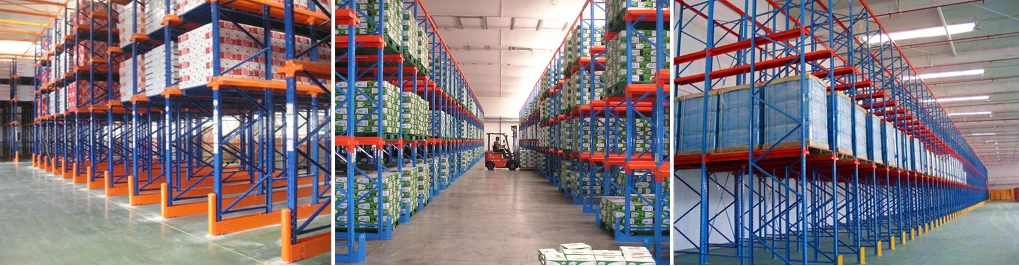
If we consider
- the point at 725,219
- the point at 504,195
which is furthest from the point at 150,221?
the point at 725,219

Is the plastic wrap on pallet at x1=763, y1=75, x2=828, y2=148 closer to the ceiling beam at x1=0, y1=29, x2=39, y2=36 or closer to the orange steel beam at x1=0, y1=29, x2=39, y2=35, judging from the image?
the orange steel beam at x1=0, y1=29, x2=39, y2=35

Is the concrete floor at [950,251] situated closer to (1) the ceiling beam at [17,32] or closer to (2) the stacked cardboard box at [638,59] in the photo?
(2) the stacked cardboard box at [638,59]

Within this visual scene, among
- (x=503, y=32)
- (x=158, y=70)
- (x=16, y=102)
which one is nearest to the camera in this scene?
(x=158, y=70)

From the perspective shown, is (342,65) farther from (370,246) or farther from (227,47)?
(370,246)

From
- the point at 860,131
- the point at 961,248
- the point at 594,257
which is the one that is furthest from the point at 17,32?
the point at 961,248

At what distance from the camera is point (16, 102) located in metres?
25.3

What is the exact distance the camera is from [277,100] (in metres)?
10.5

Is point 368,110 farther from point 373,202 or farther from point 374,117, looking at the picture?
point 373,202

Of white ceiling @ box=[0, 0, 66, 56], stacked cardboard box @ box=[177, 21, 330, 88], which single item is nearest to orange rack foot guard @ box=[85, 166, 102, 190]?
white ceiling @ box=[0, 0, 66, 56]

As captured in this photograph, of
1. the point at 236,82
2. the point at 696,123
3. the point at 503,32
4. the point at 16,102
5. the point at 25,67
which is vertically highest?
the point at 503,32

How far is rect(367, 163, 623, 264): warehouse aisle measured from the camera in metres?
7.30

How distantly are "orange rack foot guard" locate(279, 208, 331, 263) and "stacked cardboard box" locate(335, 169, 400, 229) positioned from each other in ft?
3.05

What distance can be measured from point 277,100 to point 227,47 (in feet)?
6.85

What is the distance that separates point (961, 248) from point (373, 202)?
44.7ft
